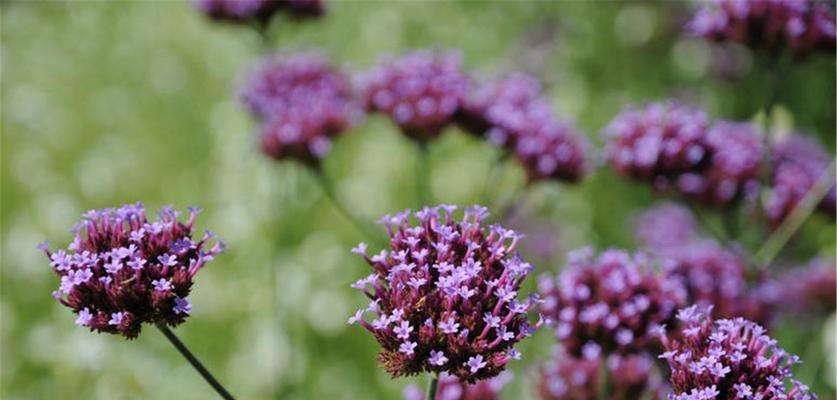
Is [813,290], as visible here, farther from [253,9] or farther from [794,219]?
[253,9]

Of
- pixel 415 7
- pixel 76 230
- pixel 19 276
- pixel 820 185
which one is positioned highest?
pixel 415 7

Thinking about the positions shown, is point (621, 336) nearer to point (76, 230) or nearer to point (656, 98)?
point (76, 230)

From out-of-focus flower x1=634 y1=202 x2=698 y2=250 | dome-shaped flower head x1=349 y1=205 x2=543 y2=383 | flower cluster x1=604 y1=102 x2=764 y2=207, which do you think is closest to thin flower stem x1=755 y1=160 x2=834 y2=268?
flower cluster x1=604 y1=102 x2=764 y2=207

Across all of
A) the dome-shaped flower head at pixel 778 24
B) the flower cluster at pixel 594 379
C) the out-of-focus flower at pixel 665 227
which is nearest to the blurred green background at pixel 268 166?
the dome-shaped flower head at pixel 778 24

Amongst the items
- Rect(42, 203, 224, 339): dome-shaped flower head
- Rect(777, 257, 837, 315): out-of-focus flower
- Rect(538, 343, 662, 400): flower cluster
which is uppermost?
Rect(777, 257, 837, 315): out-of-focus flower

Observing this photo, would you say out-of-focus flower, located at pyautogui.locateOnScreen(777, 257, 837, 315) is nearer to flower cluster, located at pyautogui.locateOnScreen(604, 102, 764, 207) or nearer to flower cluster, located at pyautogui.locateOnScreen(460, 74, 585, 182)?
flower cluster, located at pyautogui.locateOnScreen(604, 102, 764, 207)

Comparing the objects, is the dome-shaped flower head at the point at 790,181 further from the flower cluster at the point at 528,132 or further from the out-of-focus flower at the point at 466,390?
the out-of-focus flower at the point at 466,390

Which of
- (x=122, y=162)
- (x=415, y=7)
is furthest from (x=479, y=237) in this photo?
(x=415, y=7)
